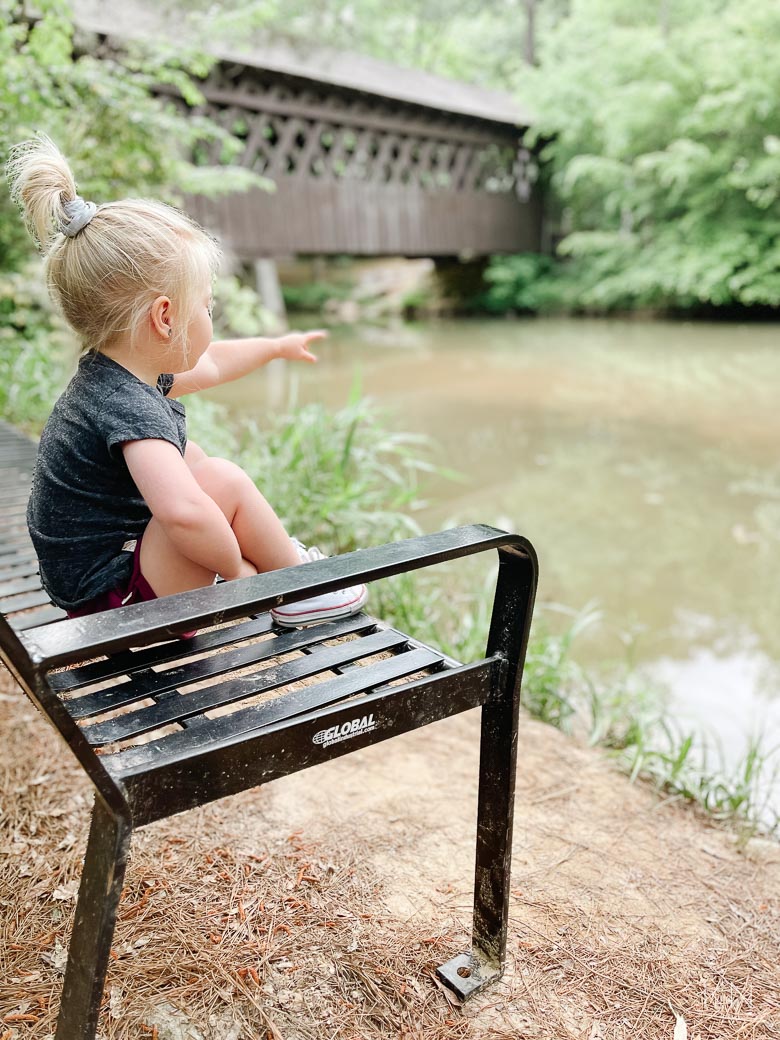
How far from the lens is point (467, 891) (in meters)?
1.63

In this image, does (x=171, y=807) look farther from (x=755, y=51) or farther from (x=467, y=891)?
(x=755, y=51)

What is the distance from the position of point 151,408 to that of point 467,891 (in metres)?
1.10

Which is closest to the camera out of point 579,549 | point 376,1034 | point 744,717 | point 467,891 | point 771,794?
point 376,1034

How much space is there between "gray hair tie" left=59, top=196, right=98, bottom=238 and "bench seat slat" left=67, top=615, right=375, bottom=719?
70cm

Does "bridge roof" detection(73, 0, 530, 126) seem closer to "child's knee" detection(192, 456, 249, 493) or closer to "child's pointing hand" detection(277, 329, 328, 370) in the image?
"child's pointing hand" detection(277, 329, 328, 370)

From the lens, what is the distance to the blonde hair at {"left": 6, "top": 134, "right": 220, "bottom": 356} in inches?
52.2

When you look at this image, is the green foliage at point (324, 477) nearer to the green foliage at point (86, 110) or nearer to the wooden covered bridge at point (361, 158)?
the green foliage at point (86, 110)

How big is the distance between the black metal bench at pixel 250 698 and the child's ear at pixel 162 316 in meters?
0.52

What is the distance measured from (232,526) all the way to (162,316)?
1.26 ft

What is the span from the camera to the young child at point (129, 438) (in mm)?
1317

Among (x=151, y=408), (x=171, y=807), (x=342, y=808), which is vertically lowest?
(x=342, y=808)

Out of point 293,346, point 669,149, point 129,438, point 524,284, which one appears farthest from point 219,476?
point 524,284

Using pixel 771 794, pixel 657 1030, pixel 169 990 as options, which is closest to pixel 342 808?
pixel 169 990

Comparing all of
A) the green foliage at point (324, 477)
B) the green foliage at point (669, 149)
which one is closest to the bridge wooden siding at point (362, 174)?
the green foliage at point (669, 149)
